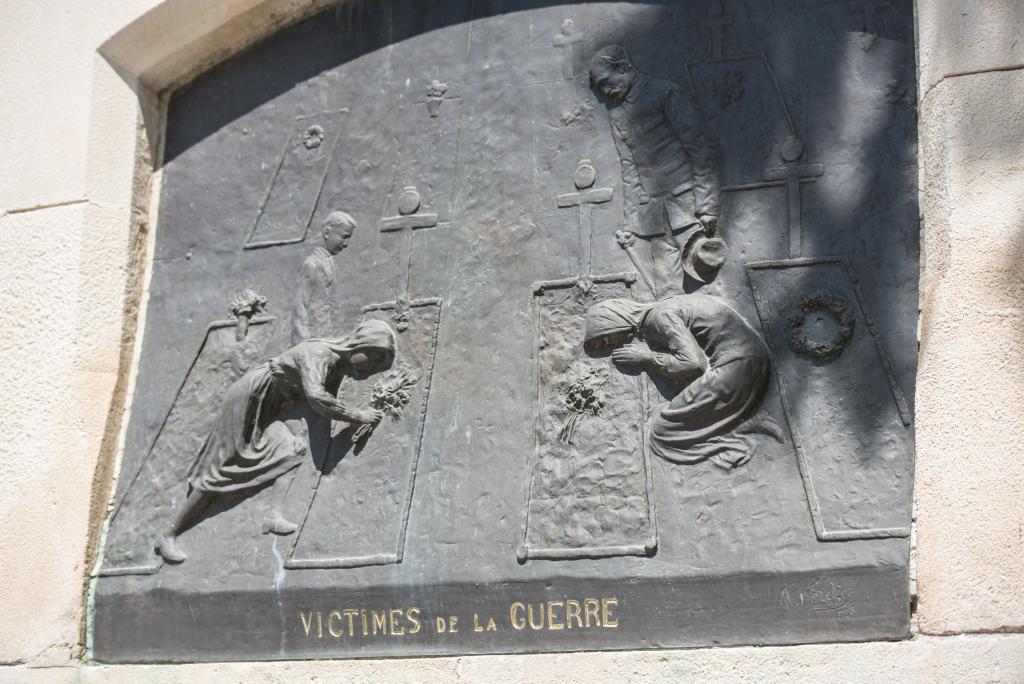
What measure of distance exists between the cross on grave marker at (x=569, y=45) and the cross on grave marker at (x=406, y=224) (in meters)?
0.89

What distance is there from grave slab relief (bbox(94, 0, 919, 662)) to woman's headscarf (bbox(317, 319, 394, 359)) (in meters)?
0.03


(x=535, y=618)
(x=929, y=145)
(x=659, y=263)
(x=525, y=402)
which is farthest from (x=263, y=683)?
(x=929, y=145)

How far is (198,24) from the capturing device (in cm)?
684

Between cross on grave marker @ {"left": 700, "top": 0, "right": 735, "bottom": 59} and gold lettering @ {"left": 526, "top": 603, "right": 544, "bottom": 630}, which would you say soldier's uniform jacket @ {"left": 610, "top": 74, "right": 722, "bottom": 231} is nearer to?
cross on grave marker @ {"left": 700, "top": 0, "right": 735, "bottom": 59}

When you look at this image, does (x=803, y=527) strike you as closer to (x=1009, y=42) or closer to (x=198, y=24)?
(x=1009, y=42)

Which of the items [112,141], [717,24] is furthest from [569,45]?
→ [112,141]

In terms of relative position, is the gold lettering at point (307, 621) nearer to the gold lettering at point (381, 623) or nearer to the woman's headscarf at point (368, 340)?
the gold lettering at point (381, 623)

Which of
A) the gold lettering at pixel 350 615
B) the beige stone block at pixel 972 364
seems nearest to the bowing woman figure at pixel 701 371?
the beige stone block at pixel 972 364

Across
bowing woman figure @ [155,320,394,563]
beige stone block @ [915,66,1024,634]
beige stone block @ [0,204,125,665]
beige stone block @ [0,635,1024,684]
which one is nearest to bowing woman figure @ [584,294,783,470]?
beige stone block @ [915,66,1024,634]

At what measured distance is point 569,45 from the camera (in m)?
6.37

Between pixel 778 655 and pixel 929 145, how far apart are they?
6.87 feet

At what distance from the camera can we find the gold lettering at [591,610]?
530 cm

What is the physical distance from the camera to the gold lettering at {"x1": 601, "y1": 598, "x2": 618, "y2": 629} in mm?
5284
